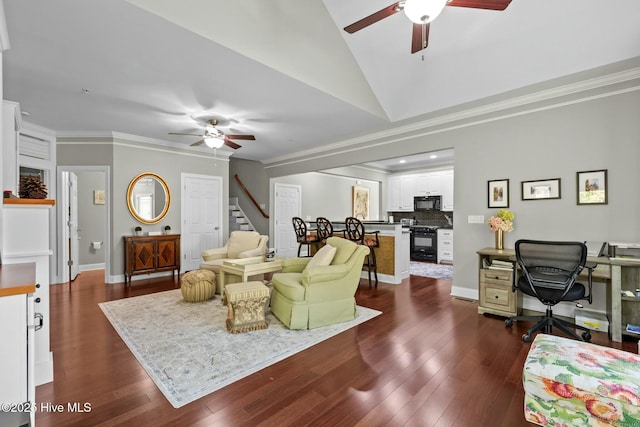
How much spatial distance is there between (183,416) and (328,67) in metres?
3.61

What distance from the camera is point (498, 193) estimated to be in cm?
402

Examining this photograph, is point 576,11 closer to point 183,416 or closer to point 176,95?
point 176,95

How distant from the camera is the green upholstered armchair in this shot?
10.3ft

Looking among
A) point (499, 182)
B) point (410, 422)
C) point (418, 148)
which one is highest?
point (418, 148)

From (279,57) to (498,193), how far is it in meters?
3.27

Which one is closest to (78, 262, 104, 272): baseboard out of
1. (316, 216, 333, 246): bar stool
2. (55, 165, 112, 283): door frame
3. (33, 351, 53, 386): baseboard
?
(55, 165, 112, 283): door frame

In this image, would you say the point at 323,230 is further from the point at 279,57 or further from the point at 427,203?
the point at 427,203

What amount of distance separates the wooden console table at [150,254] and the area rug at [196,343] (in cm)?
133

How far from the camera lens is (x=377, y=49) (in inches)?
146

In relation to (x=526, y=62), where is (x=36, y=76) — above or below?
below

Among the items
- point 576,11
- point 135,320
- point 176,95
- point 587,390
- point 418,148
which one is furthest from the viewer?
point 418,148

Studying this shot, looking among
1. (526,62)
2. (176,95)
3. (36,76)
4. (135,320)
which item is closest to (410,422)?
(135,320)

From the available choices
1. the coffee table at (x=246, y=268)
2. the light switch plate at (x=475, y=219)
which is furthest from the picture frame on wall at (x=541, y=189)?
the coffee table at (x=246, y=268)

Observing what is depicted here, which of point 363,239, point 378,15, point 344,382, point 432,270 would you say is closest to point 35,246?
point 344,382
